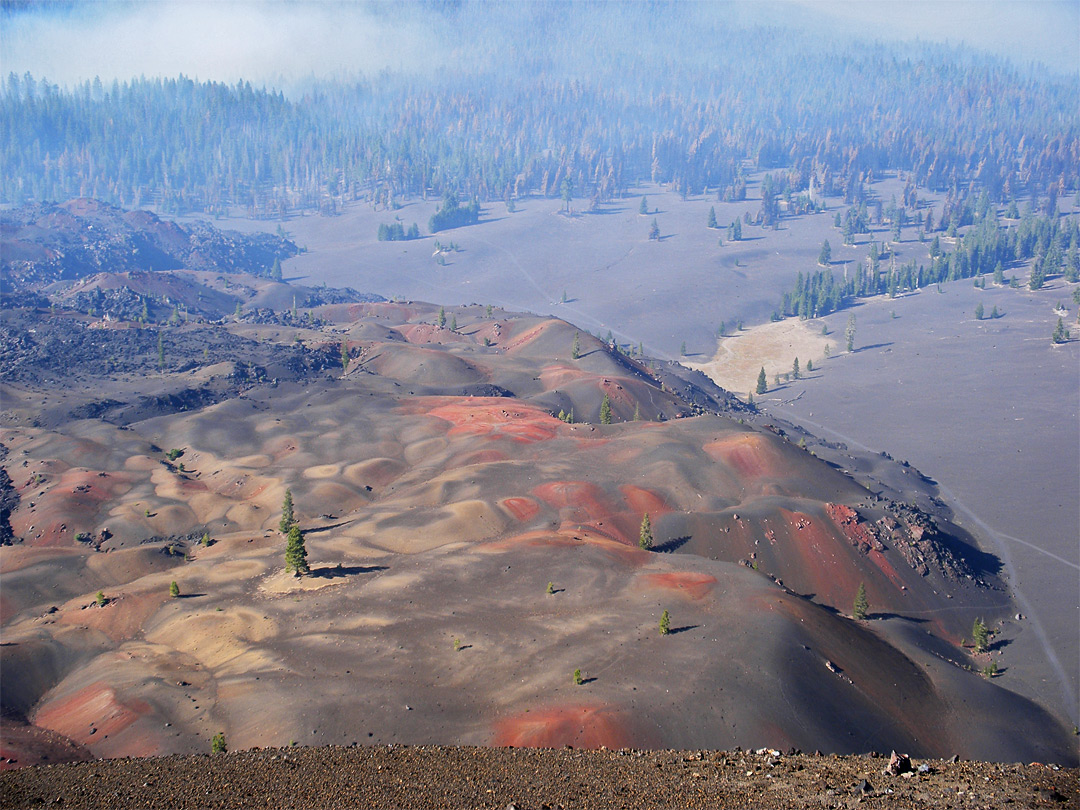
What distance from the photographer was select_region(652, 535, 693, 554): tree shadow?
69688 millimetres

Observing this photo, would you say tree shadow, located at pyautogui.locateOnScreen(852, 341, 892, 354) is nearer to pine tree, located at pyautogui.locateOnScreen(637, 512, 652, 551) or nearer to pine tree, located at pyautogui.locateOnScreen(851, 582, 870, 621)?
pine tree, located at pyautogui.locateOnScreen(851, 582, 870, 621)

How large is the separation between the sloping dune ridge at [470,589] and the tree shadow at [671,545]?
0.17 m

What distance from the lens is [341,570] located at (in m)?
59.9

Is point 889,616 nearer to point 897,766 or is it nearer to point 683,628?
point 683,628

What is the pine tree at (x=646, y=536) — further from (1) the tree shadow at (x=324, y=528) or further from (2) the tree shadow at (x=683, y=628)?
(1) the tree shadow at (x=324, y=528)

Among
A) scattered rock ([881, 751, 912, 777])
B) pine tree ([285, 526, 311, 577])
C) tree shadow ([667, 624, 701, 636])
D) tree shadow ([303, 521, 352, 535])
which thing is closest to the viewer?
scattered rock ([881, 751, 912, 777])

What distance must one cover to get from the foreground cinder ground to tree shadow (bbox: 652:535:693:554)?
132ft

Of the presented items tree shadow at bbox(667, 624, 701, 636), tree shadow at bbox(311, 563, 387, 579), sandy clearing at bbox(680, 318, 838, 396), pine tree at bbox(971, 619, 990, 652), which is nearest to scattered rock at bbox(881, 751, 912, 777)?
tree shadow at bbox(667, 624, 701, 636)

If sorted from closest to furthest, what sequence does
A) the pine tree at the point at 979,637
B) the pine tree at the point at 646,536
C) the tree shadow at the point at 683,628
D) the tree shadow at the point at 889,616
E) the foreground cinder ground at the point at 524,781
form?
the foreground cinder ground at the point at 524,781 < the tree shadow at the point at 683,628 < the tree shadow at the point at 889,616 < the pine tree at the point at 646,536 < the pine tree at the point at 979,637

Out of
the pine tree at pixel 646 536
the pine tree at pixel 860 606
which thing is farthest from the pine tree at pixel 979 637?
the pine tree at pixel 646 536

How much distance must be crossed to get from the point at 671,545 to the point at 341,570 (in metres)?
27.3

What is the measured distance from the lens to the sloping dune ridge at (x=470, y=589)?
42156 mm

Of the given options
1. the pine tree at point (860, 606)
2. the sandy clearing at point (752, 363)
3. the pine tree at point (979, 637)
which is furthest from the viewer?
the sandy clearing at point (752, 363)

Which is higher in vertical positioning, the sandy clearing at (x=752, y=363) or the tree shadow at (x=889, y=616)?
the tree shadow at (x=889, y=616)
